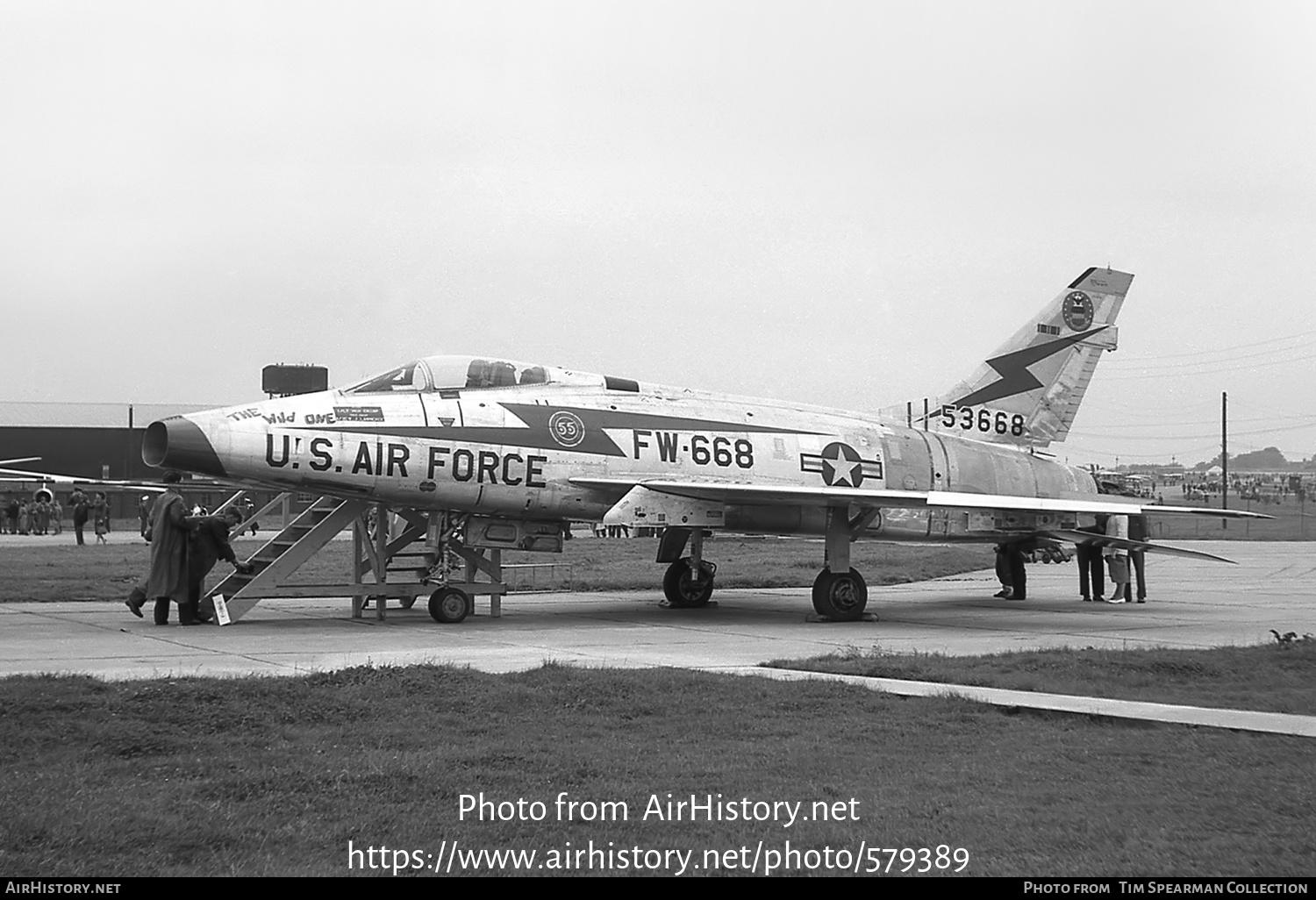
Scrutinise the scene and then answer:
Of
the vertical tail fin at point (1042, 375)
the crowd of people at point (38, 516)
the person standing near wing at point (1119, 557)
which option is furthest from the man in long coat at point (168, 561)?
the crowd of people at point (38, 516)

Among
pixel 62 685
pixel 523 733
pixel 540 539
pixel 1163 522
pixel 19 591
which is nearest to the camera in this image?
pixel 523 733

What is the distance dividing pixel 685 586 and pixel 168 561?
7355mm

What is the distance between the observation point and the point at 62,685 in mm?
8773

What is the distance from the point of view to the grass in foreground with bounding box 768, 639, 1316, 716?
9.96 metres

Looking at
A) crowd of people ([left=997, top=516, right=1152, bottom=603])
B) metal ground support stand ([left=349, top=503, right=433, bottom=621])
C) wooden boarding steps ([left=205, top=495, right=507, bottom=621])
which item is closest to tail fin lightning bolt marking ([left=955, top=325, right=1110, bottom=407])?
crowd of people ([left=997, top=516, right=1152, bottom=603])

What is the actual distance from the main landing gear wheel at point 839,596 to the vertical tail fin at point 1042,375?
5483 mm

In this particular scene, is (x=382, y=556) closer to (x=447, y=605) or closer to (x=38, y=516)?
(x=447, y=605)

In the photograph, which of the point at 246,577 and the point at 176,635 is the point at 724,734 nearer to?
the point at 176,635

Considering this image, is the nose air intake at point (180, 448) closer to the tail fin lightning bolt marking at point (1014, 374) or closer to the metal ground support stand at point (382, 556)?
the metal ground support stand at point (382, 556)

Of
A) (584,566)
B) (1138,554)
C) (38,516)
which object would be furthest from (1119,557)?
(38,516)

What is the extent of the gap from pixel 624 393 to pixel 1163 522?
5619 cm

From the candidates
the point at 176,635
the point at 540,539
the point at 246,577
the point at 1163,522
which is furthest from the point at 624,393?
the point at 1163,522

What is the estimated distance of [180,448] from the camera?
1530cm

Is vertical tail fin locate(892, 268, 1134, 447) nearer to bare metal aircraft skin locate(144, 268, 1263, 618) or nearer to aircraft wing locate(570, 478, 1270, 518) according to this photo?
bare metal aircraft skin locate(144, 268, 1263, 618)
